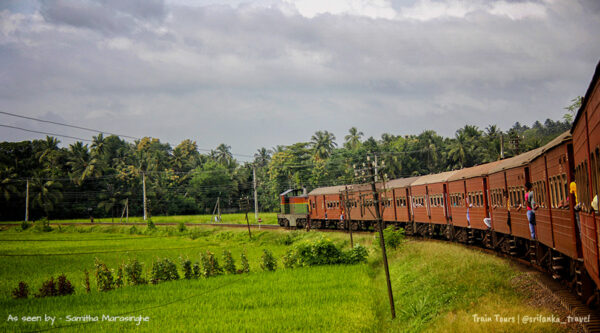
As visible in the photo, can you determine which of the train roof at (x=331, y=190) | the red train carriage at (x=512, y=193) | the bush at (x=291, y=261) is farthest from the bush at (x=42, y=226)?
the red train carriage at (x=512, y=193)

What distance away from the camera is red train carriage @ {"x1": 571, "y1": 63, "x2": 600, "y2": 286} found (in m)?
7.29

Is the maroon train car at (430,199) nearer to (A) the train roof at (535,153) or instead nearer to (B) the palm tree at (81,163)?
(A) the train roof at (535,153)

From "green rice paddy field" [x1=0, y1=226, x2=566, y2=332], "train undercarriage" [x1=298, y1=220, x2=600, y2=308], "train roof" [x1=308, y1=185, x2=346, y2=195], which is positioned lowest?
"green rice paddy field" [x1=0, y1=226, x2=566, y2=332]

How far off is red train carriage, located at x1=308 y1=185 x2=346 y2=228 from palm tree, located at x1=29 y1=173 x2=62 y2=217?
32.9 m

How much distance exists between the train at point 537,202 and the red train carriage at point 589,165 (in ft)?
0.05

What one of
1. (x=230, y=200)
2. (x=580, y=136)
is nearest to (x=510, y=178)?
(x=580, y=136)

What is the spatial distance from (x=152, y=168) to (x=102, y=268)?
287ft

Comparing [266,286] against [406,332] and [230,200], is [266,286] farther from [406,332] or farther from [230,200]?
[230,200]

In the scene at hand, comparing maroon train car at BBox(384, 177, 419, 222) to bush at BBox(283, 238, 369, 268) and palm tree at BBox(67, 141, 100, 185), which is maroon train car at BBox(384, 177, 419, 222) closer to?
bush at BBox(283, 238, 369, 268)

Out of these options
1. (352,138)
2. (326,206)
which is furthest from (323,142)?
(326,206)

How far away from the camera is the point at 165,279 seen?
1045 inches

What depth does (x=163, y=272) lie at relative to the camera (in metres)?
26.5

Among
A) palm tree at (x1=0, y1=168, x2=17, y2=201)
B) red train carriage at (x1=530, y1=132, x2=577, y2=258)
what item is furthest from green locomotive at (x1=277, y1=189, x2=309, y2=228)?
red train carriage at (x1=530, y1=132, x2=577, y2=258)

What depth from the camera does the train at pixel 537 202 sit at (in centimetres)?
831
